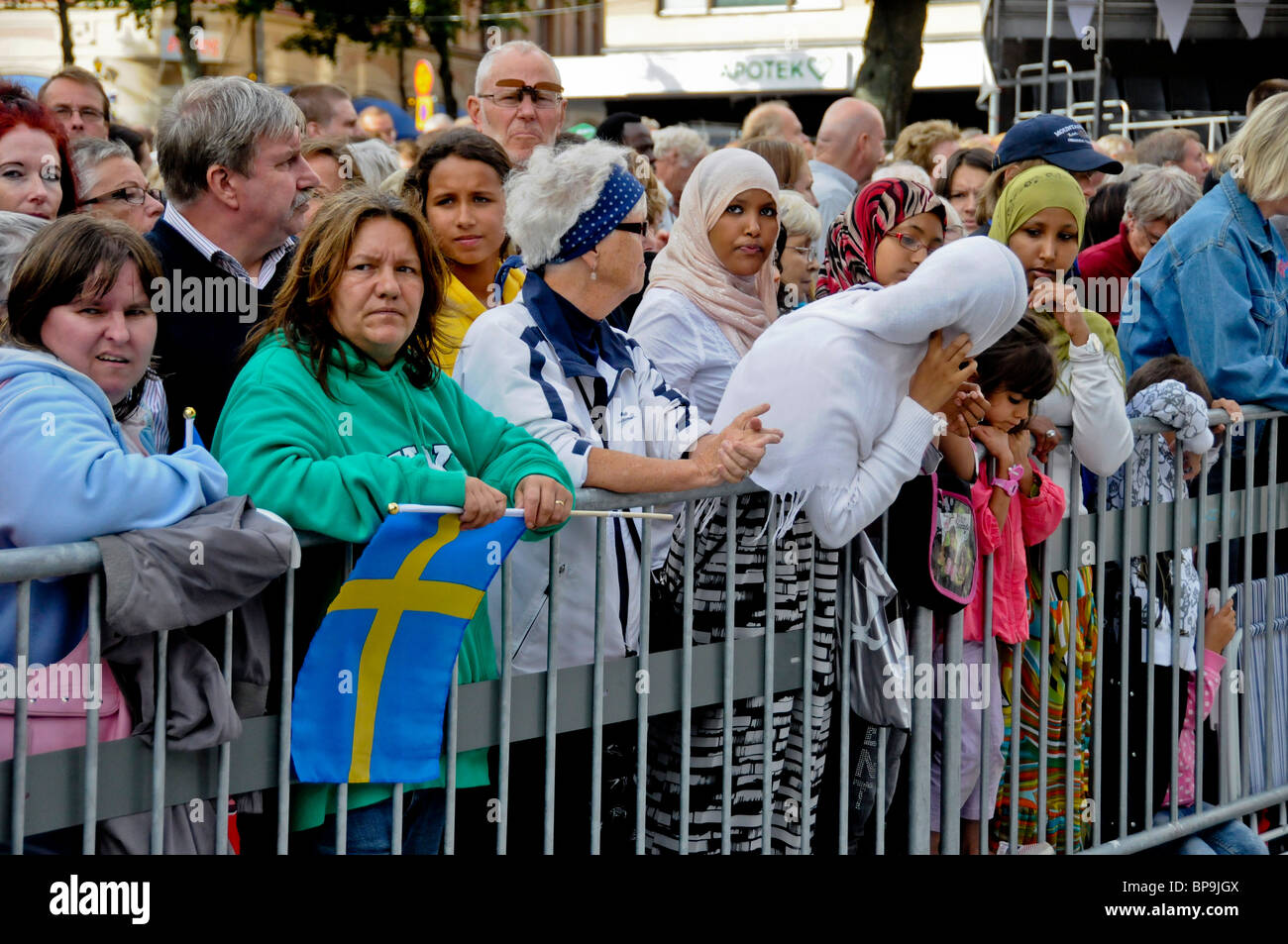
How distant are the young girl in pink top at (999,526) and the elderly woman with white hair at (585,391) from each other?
0.81 meters

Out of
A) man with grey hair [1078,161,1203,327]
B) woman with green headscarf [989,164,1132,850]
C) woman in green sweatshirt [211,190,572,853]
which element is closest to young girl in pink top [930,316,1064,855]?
woman with green headscarf [989,164,1132,850]

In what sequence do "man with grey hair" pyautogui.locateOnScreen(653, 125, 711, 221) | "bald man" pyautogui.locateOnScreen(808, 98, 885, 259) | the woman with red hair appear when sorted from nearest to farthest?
the woman with red hair → "bald man" pyautogui.locateOnScreen(808, 98, 885, 259) → "man with grey hair" pyautogui.locateOnScreen(653, 125, 711, 221)

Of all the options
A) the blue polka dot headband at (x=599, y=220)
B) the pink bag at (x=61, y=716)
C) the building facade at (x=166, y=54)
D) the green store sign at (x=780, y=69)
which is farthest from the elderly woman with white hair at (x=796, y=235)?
the green store sign at (x=780, y=69)

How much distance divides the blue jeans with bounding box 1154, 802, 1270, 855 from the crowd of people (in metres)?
0.01

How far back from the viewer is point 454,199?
14.8 feet

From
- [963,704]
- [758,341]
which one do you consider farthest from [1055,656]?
[758,341]

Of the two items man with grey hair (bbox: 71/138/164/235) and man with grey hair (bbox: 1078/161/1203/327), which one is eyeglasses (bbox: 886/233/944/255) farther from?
man with grey hair (bbox: 71/138/164/235)

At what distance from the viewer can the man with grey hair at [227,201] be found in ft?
12.7

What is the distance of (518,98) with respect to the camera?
18.7ft

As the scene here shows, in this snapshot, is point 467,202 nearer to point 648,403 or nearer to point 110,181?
point 648,403

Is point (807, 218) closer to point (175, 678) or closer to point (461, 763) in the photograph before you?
point (461, 763)

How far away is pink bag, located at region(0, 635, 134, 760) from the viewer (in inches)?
102

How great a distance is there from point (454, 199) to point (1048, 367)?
1.68 meters

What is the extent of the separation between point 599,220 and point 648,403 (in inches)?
18.3
